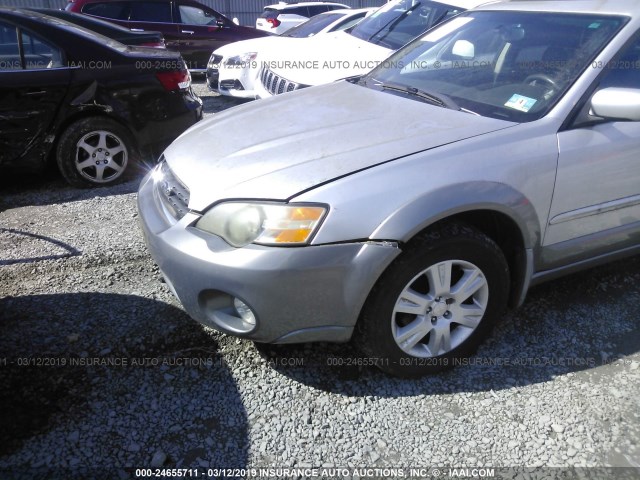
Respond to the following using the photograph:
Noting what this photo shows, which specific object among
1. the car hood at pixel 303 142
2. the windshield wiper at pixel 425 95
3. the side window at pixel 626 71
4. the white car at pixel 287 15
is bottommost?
the white car at pixel 287 15

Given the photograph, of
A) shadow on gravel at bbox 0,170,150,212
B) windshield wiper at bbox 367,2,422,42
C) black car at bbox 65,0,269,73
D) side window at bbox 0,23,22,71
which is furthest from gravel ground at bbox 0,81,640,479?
black car at bbox 65,0,269,73

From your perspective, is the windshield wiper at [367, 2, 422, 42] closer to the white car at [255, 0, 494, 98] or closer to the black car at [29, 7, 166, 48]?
the white car at [255, 0, 494, 98]

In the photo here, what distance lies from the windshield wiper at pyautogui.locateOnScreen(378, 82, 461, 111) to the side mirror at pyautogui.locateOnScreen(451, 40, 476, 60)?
43cm

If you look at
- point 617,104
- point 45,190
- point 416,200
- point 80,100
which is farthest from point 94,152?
point 617,104

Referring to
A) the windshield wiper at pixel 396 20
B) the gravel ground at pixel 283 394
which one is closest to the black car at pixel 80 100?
the gravel ground at pixel 283 394

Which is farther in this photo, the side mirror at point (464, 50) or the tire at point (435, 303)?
the side mirror at point (464, 50)

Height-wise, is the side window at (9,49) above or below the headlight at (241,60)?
above

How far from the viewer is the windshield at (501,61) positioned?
2.78 m

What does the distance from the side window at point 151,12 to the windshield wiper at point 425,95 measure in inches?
329

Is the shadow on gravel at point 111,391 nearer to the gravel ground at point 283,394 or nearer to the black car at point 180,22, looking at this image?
the gravel ground at point 283,394

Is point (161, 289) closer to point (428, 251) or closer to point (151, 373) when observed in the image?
point (151, 373)

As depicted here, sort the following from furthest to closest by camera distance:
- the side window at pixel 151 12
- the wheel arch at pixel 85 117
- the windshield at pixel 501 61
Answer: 1. the side window at pixel 151 12
2. the wheel arch at pixel 85 117
3. the windshield at pixel 501 61

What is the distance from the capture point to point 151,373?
8.77 feet

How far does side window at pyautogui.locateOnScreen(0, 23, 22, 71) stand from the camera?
15.0 feet
